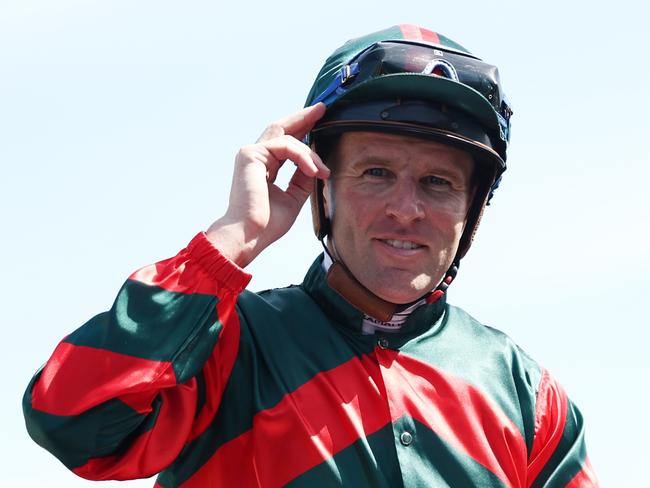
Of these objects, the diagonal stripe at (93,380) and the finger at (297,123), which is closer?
the diagonal stripe at (93,380)

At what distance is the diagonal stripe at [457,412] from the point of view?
440 centimetres

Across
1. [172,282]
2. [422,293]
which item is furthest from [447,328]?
[172,282]

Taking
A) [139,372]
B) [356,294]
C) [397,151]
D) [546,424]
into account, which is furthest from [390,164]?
[139,372]

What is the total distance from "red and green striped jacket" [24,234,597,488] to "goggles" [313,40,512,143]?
0.76 m

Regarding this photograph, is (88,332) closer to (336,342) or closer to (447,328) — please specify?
(336,342)

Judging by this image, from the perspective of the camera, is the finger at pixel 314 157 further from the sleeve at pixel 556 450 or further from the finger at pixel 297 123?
the sleeve at pixel 556 450

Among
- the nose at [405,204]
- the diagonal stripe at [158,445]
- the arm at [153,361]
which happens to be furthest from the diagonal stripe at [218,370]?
the nose at [405,204]

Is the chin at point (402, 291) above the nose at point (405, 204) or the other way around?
the other way around

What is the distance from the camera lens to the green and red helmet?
4.56 meters

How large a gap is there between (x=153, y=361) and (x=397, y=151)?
1.30 metres

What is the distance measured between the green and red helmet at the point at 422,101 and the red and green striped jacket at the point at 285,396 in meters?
0.54

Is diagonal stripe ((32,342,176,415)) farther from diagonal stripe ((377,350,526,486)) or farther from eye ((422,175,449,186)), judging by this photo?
eye ((422,175,449,186))

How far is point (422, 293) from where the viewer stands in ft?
15.3

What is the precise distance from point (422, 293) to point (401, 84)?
2.66 feet
